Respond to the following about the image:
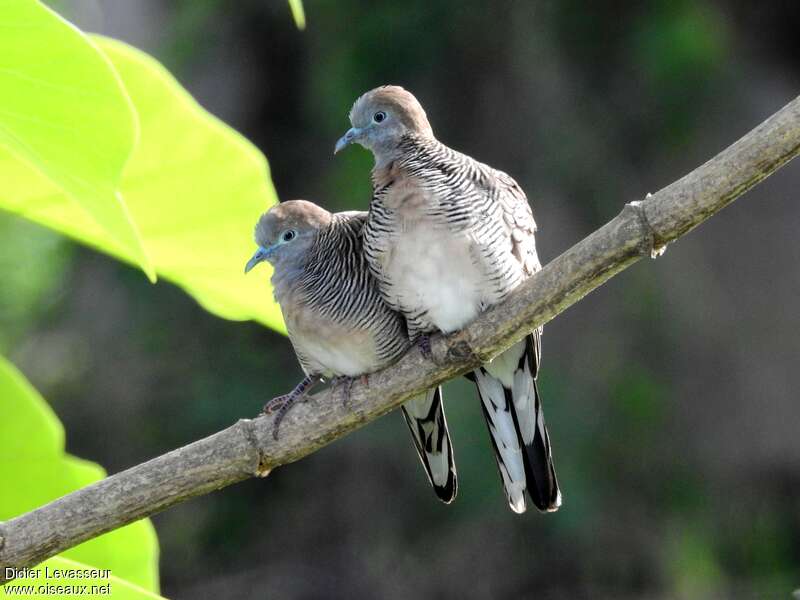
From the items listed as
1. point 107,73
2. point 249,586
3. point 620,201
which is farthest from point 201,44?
point 107,73

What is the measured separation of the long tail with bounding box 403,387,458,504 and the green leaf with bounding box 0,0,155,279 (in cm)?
122

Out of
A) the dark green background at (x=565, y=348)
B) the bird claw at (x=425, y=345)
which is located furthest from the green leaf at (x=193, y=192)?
the dark green background at (x=565, y=348)

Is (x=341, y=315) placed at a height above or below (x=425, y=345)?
below

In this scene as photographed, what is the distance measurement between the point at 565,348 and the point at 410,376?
293 centimetres

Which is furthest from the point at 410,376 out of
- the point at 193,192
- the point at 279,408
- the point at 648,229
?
the point at 193,192

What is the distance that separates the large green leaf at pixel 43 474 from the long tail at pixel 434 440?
789 mm

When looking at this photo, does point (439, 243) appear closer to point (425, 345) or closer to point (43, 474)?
point (425, 345)

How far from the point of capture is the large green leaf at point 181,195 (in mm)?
1034

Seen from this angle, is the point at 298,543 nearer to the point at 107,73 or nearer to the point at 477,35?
the point at 477,35

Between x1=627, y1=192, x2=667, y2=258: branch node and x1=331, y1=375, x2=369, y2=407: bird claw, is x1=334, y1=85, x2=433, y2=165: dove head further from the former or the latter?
x1=627, y1=192, x2=667, y2=258: branch node

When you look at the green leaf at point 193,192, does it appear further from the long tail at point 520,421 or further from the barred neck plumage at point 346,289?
the long tail at point 520,421

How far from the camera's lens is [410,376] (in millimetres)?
1581

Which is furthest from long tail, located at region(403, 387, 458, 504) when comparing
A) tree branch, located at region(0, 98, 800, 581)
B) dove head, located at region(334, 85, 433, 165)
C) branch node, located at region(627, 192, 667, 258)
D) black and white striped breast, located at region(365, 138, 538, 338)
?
branch node, located at region(627, 192, 667, 258)

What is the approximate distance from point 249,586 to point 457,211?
125 inches
